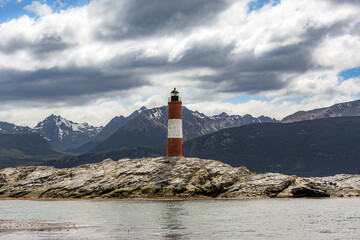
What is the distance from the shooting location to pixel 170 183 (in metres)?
119

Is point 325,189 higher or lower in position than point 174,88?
lower

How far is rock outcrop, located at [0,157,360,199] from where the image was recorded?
117250 mm

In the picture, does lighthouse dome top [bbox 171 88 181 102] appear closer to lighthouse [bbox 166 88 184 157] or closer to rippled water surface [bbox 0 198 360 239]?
lighthouse [bbox 166 88 184 157]

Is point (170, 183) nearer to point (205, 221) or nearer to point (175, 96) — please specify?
point (175, 96)

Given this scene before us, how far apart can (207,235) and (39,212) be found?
147 feet

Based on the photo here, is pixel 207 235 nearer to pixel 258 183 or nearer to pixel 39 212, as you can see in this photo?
pixel 39 212

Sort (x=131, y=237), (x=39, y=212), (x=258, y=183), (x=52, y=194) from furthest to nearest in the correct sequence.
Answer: (x=52, y=194), (x=258, y=183), (x=39, y=212), (x=131, y=237)

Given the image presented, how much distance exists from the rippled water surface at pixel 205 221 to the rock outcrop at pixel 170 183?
49.1 feet

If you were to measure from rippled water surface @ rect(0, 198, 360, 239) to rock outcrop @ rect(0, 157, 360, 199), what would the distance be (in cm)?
1497

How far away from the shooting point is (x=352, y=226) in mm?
67250

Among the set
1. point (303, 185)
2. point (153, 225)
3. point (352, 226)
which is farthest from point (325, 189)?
point (153, 225)

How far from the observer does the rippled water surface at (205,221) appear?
5653 centimetres

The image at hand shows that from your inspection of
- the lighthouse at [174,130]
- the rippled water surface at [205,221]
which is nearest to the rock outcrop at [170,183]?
the lighthouse at [174,130]

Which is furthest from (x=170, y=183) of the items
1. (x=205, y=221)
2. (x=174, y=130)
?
(x=205, y=221)
